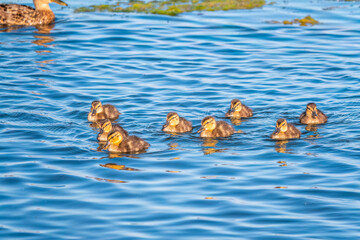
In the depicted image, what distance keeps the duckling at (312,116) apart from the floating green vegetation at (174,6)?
29.8ft

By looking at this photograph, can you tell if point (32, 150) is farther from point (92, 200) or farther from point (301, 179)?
point (301, 179)

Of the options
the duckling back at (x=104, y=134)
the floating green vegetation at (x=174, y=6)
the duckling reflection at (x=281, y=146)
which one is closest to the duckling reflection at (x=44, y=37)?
the floating green vegetation at (x=174, y=6)

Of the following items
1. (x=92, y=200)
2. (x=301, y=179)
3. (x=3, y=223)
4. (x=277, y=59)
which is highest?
(x=277, y=59)

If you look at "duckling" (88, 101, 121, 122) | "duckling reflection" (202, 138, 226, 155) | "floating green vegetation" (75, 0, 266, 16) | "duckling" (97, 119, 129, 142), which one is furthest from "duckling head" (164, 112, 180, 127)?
"floating green vegetation" (75, 0, 266, 16)

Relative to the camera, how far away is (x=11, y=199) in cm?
869

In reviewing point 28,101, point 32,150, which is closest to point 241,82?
point 28,101

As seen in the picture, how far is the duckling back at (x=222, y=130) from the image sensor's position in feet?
35.7

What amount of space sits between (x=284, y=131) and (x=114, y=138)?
2.49 meters

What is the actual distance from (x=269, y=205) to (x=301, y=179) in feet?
3.25

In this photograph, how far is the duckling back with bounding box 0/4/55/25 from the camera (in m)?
18.4

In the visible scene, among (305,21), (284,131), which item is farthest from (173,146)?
(305,21)

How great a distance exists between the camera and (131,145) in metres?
10.2

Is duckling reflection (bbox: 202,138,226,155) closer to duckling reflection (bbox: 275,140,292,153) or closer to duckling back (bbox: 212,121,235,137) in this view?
duckling back (bbox: 212,121,235,137)

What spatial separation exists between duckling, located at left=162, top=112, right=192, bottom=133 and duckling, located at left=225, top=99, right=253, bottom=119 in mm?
871
